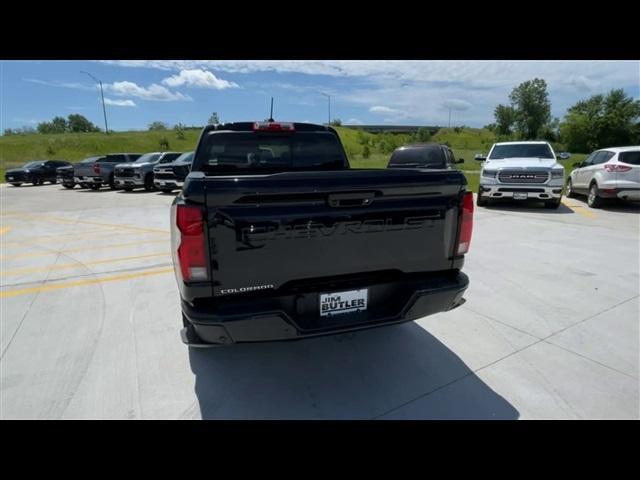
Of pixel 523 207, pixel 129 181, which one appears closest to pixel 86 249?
pixel 523 207

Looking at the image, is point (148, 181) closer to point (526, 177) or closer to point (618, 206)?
point (526, 177)

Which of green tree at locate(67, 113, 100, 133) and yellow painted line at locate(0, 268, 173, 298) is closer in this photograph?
yellow painted line at locate(0, 268, 173, 298)

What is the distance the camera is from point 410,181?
243 cm

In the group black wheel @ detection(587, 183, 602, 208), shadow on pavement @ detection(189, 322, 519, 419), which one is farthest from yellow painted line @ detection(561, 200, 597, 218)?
shadow on pavement @ detection(189, 322, 519, 419)

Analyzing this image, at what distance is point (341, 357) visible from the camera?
10.6 ft

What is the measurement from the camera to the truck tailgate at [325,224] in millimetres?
2092

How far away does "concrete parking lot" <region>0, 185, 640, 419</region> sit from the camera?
2.55 meters

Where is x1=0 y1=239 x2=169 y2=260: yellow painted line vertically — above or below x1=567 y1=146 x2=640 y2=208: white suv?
below

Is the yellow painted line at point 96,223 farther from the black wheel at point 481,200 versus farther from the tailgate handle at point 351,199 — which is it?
the black wheel at point 481,200

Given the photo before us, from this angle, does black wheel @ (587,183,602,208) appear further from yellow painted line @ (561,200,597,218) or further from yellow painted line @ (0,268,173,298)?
yellow painted line @ (0,268,173,298)

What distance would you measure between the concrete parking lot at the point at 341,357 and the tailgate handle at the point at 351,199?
4.75 feet

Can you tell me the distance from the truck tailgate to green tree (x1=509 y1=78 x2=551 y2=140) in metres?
87.7
